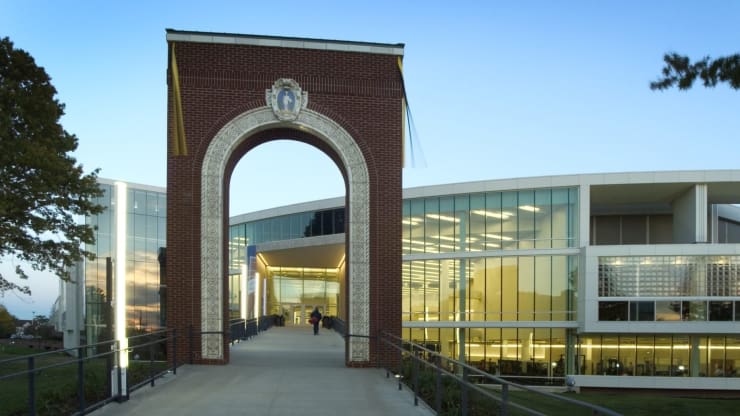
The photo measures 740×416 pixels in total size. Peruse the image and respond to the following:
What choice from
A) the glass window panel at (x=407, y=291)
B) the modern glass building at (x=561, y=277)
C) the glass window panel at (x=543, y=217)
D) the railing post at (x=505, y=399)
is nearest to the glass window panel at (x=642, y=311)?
the modern glass building at (x=561, y=277)

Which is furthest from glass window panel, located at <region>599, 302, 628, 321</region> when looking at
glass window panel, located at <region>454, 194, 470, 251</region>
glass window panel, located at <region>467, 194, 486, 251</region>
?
glass window panel, located at <region>454, 194, 470, 251</region>

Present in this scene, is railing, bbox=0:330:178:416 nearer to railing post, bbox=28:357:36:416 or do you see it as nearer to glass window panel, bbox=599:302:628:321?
railing post, bbox=28:357:36:416

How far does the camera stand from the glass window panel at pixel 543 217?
3738 cm

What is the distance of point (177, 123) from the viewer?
1530 centimetres

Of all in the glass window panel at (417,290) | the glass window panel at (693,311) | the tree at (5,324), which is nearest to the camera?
the glass window panel at (693,311)

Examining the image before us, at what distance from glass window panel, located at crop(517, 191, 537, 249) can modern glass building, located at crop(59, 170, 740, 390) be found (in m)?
0.06

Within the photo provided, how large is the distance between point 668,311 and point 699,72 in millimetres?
25119

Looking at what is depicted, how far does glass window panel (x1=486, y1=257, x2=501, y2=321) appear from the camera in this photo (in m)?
38.2

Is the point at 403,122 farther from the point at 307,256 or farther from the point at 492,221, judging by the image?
the point at 307,256

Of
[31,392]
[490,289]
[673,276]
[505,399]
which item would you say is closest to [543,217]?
[490,289]

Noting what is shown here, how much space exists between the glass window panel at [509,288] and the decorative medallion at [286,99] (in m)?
24.9

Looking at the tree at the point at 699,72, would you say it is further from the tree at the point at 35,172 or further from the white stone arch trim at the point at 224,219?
the tree at the point at 35,172

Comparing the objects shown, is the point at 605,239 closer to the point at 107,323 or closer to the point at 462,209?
the point at 462,209

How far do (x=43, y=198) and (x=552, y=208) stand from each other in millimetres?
27036
